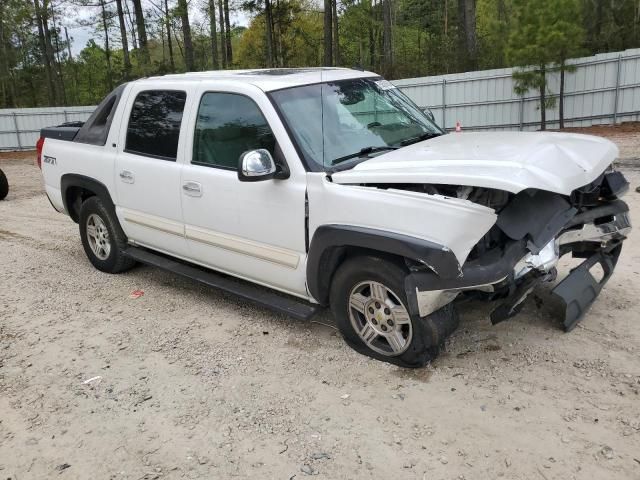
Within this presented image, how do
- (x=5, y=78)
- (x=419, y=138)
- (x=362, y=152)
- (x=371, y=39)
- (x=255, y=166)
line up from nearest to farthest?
1. (x=255, y=166)
2. (x=362, y=152)
3. (x=419, y=138)
4. (x=5, y=78)
5. (x=371, y=39)

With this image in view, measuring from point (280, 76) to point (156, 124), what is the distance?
4.17 feet

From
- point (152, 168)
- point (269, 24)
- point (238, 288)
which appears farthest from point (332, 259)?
point (269, 24)

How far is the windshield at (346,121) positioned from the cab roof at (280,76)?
67mm

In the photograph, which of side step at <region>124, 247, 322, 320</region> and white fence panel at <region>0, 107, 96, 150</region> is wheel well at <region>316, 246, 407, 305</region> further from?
white fence panel at <region>0, 107, 96, 150</region>

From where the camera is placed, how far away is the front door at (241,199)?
397 centimetres

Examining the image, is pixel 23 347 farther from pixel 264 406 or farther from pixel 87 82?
pixel 87 82

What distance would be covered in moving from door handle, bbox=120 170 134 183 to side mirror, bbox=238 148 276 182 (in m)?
1.88

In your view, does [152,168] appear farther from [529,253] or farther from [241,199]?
[529,253]

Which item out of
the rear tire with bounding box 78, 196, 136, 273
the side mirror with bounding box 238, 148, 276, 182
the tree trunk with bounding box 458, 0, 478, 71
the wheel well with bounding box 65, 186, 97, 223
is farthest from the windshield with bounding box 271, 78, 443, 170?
the tree trunk with bounding box 458, 0, 478, 71

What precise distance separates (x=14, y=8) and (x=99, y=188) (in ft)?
102

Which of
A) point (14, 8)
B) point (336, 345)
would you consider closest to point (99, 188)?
point (336, 345)

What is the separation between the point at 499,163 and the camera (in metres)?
3.22

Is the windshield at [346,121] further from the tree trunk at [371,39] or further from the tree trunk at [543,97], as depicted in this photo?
the tree trunk at [371,39]

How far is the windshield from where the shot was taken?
3.95 metres
